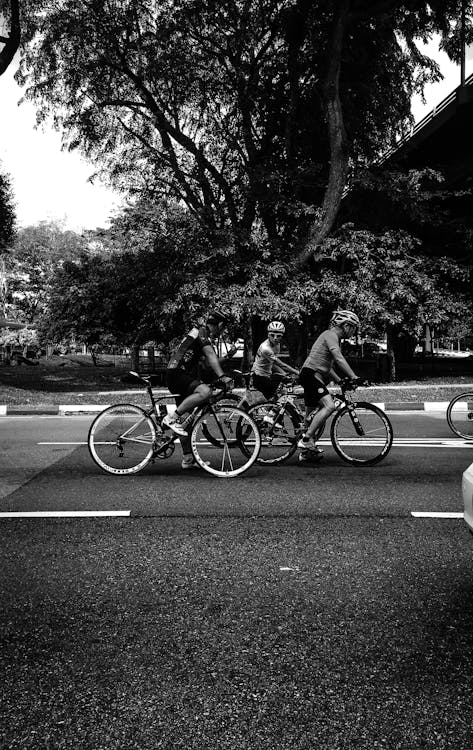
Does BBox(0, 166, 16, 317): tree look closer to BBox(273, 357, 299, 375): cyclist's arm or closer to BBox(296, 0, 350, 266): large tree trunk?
BBox(296, 0, 350, 266): large tree trunk

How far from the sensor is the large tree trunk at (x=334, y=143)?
60.2ft

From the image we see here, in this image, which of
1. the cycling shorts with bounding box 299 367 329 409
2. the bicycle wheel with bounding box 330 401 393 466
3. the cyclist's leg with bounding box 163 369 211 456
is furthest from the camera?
the cycling shorts with bounding box 299 367 329 409

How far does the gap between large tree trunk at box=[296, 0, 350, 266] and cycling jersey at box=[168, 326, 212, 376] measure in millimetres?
13042

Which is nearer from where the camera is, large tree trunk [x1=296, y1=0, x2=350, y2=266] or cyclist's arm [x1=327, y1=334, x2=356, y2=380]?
cyclist's arm [x1=327, y1=334, x2=356, y2=380]

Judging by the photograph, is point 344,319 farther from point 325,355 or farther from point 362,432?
point 362,432

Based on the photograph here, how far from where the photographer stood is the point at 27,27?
65.5 ft

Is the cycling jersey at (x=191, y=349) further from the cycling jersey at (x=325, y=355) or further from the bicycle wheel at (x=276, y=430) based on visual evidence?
the cycling jersey at (x=325, y=355)

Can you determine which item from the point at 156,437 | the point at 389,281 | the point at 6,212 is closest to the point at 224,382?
the point at 156,437

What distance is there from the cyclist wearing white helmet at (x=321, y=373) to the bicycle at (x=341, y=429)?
134 mm

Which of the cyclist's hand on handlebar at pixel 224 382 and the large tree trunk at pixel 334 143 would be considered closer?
the cyclist's hand on handlebar at pixel 224 382

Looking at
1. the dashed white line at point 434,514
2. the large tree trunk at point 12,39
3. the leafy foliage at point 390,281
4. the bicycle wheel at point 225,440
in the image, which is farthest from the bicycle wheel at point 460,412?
the large tree trunk at point 12,39

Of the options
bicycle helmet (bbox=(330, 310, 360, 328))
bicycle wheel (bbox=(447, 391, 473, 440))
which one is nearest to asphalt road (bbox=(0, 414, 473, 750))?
bicycle helmet (bbox=(330, 310, 360, 328))

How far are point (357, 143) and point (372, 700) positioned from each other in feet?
71.9

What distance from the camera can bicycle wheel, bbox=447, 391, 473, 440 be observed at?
1045 centimetres
